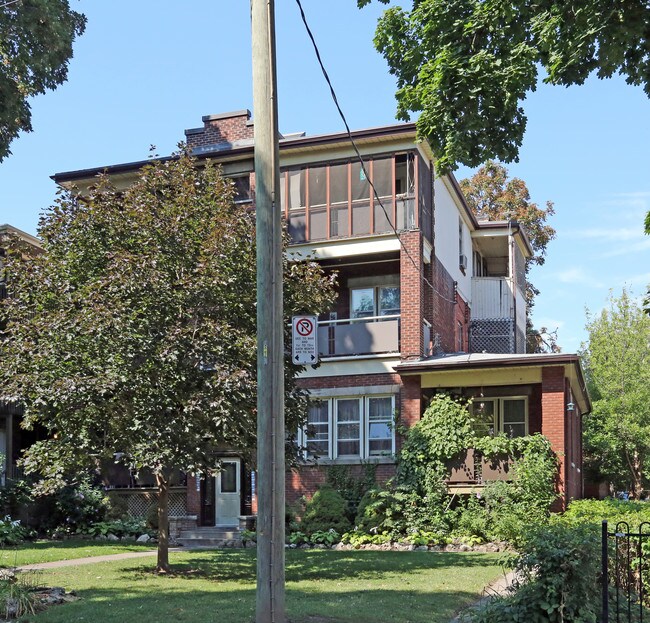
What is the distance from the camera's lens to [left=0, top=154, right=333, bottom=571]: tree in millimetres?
14398

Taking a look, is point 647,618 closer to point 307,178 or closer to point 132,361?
point 132,361

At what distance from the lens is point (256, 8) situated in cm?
977

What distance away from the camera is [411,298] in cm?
2500

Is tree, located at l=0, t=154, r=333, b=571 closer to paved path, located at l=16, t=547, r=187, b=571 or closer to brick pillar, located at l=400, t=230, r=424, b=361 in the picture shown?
paved path, located at l=16, t=547, r=187, b=571

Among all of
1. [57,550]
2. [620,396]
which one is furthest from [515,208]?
[57,550]

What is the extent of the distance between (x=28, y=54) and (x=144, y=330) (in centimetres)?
989

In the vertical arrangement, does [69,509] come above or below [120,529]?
above

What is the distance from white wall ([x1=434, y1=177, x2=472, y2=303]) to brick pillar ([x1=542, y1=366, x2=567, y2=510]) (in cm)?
595

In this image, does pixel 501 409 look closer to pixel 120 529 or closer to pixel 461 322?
pixel 461 322

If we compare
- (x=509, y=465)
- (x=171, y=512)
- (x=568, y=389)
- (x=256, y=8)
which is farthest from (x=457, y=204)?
(x=256, y=8)

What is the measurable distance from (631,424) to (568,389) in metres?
20.7

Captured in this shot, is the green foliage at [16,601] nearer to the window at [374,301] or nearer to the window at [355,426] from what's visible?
the window at [355,426]

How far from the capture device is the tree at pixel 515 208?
47625 millimetres

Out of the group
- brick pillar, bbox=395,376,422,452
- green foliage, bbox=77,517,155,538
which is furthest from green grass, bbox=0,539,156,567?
brick pillar, bbox=395,376,422,452
